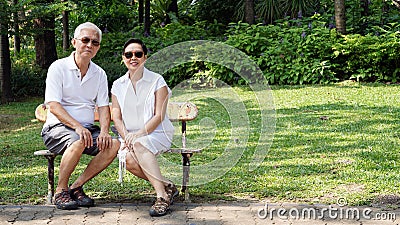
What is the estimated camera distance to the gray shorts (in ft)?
16.3

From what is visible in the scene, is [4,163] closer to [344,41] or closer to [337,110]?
[337,110]

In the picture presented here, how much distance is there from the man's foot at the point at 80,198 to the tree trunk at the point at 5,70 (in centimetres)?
789

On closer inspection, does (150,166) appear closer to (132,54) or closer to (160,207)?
(160,207)

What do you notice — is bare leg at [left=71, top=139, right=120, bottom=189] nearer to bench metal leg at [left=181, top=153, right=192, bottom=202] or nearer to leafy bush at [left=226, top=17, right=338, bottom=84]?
bench metal leg at [left=181, top=153, right=192, bottom=202]

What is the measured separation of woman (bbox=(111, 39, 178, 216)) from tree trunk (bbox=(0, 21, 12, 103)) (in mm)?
7768

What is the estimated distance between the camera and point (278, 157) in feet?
23.0

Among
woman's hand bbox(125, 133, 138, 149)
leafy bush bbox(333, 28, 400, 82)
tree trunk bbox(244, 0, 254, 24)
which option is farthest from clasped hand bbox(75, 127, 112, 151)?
tree trunk bbox(244, 0, 254, 24)

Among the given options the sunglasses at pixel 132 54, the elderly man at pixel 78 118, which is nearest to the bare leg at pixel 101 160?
the elderly man at pixel 78 118

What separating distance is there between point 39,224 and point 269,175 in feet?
7.97

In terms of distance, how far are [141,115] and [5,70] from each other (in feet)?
28.6

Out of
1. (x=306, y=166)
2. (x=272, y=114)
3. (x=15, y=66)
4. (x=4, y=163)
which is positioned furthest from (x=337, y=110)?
(x=15, y=66)

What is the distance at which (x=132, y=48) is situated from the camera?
5.12 metres

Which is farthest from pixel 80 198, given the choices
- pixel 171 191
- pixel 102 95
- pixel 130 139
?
pixel 102 95

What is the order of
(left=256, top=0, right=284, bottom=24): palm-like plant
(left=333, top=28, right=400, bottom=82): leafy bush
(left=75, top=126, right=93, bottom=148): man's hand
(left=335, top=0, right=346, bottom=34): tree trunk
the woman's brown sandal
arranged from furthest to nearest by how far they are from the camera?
(left=256, top=0, right=284, bottom=24): palm-like plant → (left=335, top=0, right=346, bottom=34): tree trunk → (left=333, top=28, right=400, bottom=82): leafy bush → (left=75, top=126, right=93, bottom=148): man's hand → the woman's brown sandal
